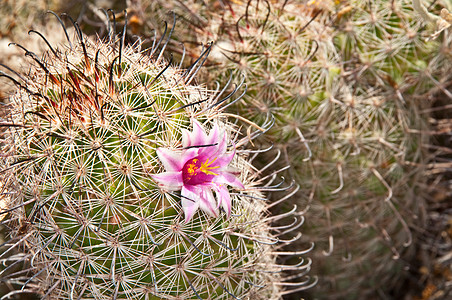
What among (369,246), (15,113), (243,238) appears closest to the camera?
(15,113)

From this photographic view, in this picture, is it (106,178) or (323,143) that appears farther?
(323,143)

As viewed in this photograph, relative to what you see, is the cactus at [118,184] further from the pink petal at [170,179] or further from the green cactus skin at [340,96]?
the green cactus skin at [340,96]

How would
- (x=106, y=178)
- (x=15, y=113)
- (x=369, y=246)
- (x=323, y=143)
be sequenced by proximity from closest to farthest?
(x=106, y=178), (x=15, y=113), (x=323, y=143), (x=369, y=246)

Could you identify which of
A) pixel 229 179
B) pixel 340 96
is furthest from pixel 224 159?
pixel 340 96

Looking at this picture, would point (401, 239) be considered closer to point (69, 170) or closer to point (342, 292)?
point (342, 292)

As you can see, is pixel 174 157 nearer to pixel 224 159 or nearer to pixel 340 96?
pixel 224 159

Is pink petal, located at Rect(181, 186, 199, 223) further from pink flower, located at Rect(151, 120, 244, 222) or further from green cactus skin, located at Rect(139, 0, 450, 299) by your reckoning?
green cactus skin, located at Rect(139, 0, 450, 299)

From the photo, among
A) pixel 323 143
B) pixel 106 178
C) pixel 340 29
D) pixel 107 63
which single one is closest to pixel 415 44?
pixel 340 29
